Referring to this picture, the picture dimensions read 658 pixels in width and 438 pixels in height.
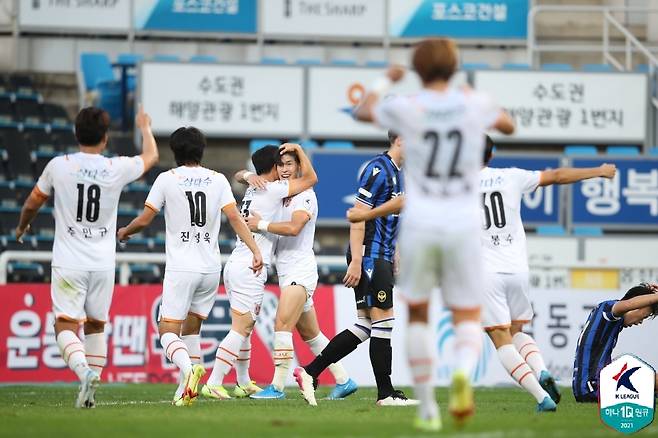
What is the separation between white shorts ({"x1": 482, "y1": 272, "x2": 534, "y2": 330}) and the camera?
11391mm

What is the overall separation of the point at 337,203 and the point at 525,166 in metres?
3.14

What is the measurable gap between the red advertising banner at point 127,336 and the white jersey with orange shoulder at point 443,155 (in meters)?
9.42

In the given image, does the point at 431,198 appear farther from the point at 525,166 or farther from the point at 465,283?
the point at 525,166

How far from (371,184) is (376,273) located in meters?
0.79

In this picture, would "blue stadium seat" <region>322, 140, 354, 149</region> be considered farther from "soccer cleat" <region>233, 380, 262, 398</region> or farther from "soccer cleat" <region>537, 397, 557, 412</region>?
"soccer cleat" <region>537, 397, 557, 412</region>

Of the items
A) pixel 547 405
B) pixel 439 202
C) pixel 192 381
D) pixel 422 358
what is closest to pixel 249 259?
pixel 192 381

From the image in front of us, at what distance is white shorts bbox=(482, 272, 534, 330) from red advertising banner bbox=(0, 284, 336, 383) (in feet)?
19.7

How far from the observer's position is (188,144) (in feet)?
37.9

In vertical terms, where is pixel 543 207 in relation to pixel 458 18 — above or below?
below

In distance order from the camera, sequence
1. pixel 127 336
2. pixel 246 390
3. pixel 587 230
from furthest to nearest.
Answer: pixel 587 230 → pixel 127 336 → pixel 246 390

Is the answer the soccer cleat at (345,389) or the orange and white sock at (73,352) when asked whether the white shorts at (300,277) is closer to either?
the soccer cleat at (345,389)

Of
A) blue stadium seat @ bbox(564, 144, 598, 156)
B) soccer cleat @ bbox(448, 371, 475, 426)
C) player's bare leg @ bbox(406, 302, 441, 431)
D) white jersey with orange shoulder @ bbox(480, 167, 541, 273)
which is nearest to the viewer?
soccer cleat @ bbox(448, 371, 475, 426)

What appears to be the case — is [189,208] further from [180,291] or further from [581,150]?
[581,150]

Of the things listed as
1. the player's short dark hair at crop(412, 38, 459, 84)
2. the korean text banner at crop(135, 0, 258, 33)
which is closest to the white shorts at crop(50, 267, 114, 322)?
the player's short dark hair at crop(412, 38, 459, 84)
